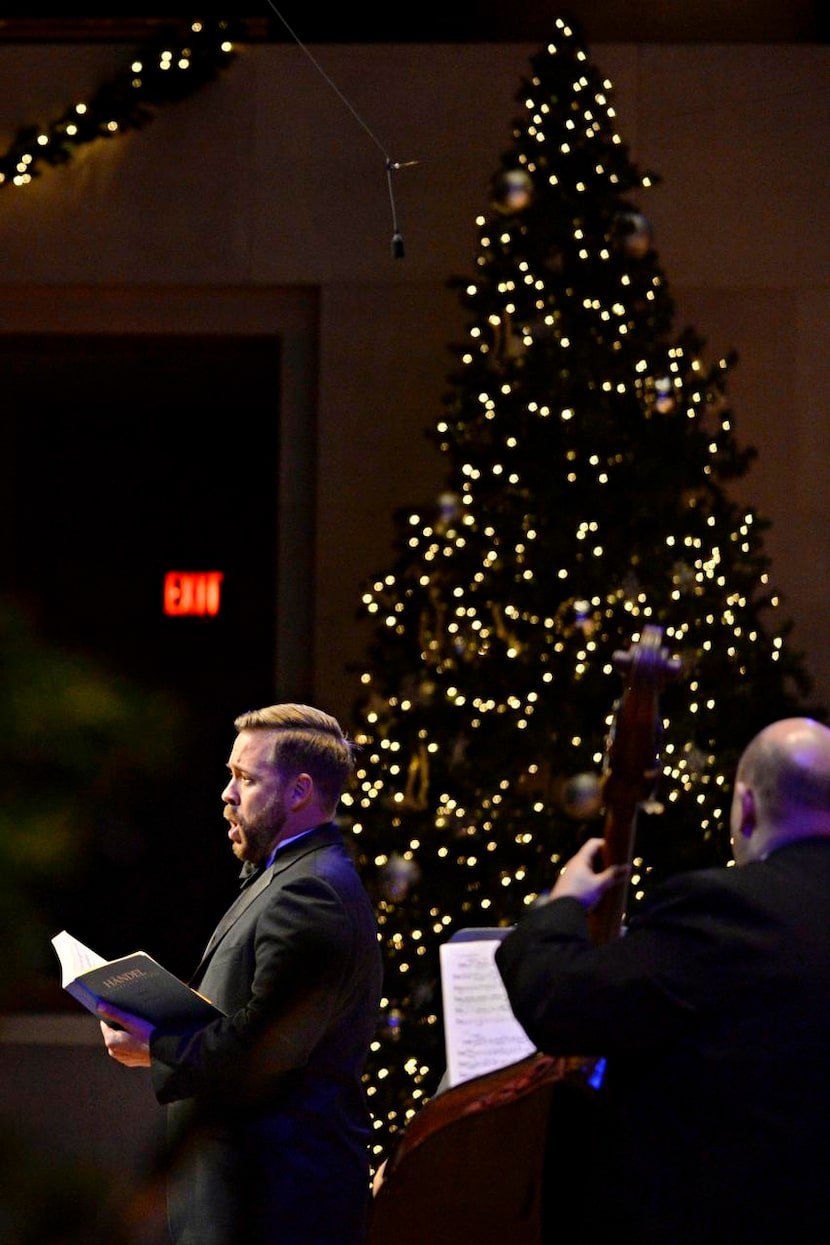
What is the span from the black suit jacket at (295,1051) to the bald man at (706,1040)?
804 millimetres

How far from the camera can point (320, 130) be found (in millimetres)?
6281

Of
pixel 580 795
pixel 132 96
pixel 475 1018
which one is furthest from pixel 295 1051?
pixel 132 96

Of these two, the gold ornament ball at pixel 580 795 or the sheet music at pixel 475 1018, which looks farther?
the gold ornament ball at pixel 580 795

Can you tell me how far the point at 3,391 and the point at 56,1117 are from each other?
6.39 metres

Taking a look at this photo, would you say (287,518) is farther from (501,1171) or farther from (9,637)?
(9,637)

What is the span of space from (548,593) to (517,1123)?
10.1 ft

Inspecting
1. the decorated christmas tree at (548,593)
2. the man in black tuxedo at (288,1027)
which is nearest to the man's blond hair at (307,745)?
the man in black tuxedo at (288,1027)

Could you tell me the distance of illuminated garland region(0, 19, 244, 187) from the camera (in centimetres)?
610

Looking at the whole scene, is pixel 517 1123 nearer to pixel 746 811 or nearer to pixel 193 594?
pixel 746 811

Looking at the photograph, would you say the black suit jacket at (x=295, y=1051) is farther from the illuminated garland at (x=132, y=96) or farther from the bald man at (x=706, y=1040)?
the illuminated garland at (x=132, y=96)

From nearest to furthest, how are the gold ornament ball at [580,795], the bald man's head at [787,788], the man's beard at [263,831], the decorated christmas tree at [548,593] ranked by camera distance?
the bald man's head at [787,788], the man's beard at [263,831], the gold ornament ball at [580,795], the decorated christmas tree at [548,593]

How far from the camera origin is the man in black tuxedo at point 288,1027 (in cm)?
241

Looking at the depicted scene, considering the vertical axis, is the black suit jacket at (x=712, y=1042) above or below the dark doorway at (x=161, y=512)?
below

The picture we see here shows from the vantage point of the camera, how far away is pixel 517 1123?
1862 mm
